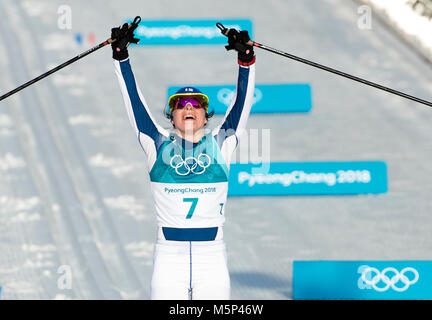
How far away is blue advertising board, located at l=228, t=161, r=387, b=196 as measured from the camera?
4.93m

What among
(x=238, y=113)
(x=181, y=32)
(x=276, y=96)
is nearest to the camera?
(x=238, y=113)

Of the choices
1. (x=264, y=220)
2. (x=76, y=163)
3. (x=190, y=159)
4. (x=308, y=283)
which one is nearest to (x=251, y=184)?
(x=264, y=220)

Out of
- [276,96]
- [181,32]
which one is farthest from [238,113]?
[181,32]

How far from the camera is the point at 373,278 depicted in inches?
167

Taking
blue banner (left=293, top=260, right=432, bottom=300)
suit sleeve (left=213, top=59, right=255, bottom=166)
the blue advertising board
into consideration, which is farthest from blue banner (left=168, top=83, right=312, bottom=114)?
suit sleeve (left=213, top=59, right=255, bottom=166)

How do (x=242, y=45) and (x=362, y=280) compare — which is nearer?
(x=242, y=45)

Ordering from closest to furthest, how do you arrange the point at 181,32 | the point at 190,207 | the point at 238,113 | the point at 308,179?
the point at 190,207, the point at 238,113, the point at 308,179, the point at 181,32

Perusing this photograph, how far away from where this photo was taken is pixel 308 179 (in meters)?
4.95

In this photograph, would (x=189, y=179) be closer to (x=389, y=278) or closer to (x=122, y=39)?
(x=122, y=39)

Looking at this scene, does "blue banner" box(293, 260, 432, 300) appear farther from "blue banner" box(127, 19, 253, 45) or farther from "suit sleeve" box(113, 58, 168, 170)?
"blue banner" box(127, 19, 253, 45)

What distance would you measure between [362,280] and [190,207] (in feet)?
6.83

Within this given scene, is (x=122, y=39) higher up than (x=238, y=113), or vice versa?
(x=122, y=39)

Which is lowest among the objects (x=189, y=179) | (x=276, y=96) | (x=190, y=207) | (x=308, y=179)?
(x=190, y=207)
